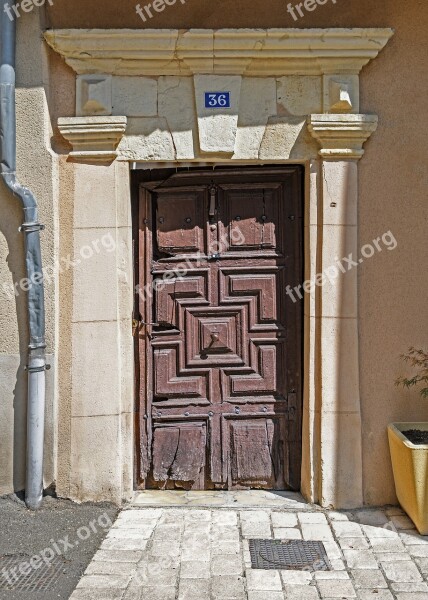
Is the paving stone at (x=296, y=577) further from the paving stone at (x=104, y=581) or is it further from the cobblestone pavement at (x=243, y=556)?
the paving stone at (x=104, y=581)

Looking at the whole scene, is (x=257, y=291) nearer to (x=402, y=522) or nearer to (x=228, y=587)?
(x=402, y=522)

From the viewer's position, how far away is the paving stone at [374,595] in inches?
129

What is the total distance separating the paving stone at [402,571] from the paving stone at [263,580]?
0.61 m

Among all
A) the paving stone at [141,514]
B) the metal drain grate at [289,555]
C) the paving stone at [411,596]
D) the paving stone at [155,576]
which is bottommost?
the paving stone at [411,596]

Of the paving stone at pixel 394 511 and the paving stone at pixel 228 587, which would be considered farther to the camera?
the paving stone at pixel 394 511

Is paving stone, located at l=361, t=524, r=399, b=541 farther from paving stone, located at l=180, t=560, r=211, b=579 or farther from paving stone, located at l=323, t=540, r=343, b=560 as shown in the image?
paving stone, located at l=180, t=560, r=211, b=579

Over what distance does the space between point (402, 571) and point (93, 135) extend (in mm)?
3328

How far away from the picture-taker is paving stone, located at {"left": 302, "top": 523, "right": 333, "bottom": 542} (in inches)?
158

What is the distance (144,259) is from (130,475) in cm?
155

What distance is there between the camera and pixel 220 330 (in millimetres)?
4723

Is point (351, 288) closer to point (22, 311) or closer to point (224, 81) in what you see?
point (224, 81)

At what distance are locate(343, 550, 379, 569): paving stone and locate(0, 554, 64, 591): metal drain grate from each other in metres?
1.63

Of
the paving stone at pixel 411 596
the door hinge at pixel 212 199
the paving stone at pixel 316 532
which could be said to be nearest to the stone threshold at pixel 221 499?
the paving stone at pixel 316 532

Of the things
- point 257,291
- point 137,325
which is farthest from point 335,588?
point 137,325
